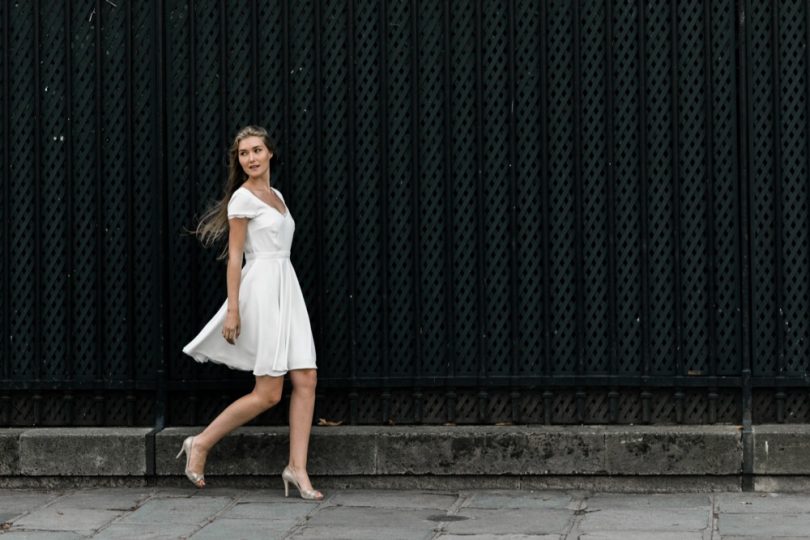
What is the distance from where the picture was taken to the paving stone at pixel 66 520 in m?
8.68

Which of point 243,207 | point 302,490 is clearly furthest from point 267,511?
point 243,207

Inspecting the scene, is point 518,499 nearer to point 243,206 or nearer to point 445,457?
point 445,457

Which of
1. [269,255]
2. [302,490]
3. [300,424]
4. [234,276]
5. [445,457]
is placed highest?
[269,255]

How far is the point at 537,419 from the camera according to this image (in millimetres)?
9820

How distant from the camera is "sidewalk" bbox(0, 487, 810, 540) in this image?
331 inches

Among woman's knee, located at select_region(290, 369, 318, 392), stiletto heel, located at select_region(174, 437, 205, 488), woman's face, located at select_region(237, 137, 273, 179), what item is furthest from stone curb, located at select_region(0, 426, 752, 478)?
woman's face, located at select_region(237, 137, 273, 179)

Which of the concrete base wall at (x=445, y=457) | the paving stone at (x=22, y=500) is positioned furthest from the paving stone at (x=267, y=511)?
the paving stone at (x=22, y=500)

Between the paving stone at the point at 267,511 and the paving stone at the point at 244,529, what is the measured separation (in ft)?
0.32

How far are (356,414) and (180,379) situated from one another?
1.02m

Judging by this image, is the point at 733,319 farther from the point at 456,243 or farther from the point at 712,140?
the point at 456,243

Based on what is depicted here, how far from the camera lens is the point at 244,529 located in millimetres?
8562

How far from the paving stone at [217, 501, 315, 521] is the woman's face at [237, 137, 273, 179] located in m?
1.74

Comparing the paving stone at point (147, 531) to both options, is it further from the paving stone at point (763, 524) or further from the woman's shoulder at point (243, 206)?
the paving stone at point (763, 524)

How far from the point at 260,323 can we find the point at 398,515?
1.27 meters
